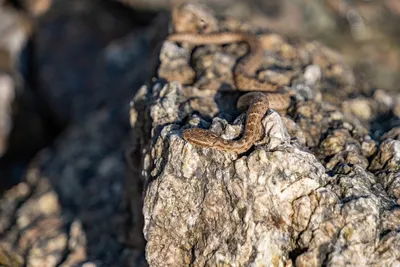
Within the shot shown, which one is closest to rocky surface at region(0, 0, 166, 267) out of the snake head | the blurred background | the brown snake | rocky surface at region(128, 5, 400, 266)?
the blurred background

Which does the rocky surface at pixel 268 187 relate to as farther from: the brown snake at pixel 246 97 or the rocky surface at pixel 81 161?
the rocky surface at pixel 81 161

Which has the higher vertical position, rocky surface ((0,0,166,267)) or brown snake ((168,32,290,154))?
brown snake ((168,32,290,154))

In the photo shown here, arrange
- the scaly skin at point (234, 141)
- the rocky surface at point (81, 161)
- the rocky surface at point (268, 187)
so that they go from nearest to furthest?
the rocky surface at point (268, 187)
the scaly skin at point (234, 141)
the rocky surface at point (81, 161)

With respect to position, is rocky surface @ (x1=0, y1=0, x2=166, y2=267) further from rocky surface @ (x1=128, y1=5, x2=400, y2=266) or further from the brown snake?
rocky surface @ (x1=128, y1=5, x2=400, y2=266)

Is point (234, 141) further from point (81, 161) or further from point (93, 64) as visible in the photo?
point (93, 64)

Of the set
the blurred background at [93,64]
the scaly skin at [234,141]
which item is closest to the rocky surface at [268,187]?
the scaly skin at [234,141]


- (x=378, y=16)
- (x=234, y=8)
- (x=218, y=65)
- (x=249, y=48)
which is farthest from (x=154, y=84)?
(x=378, y=16)
